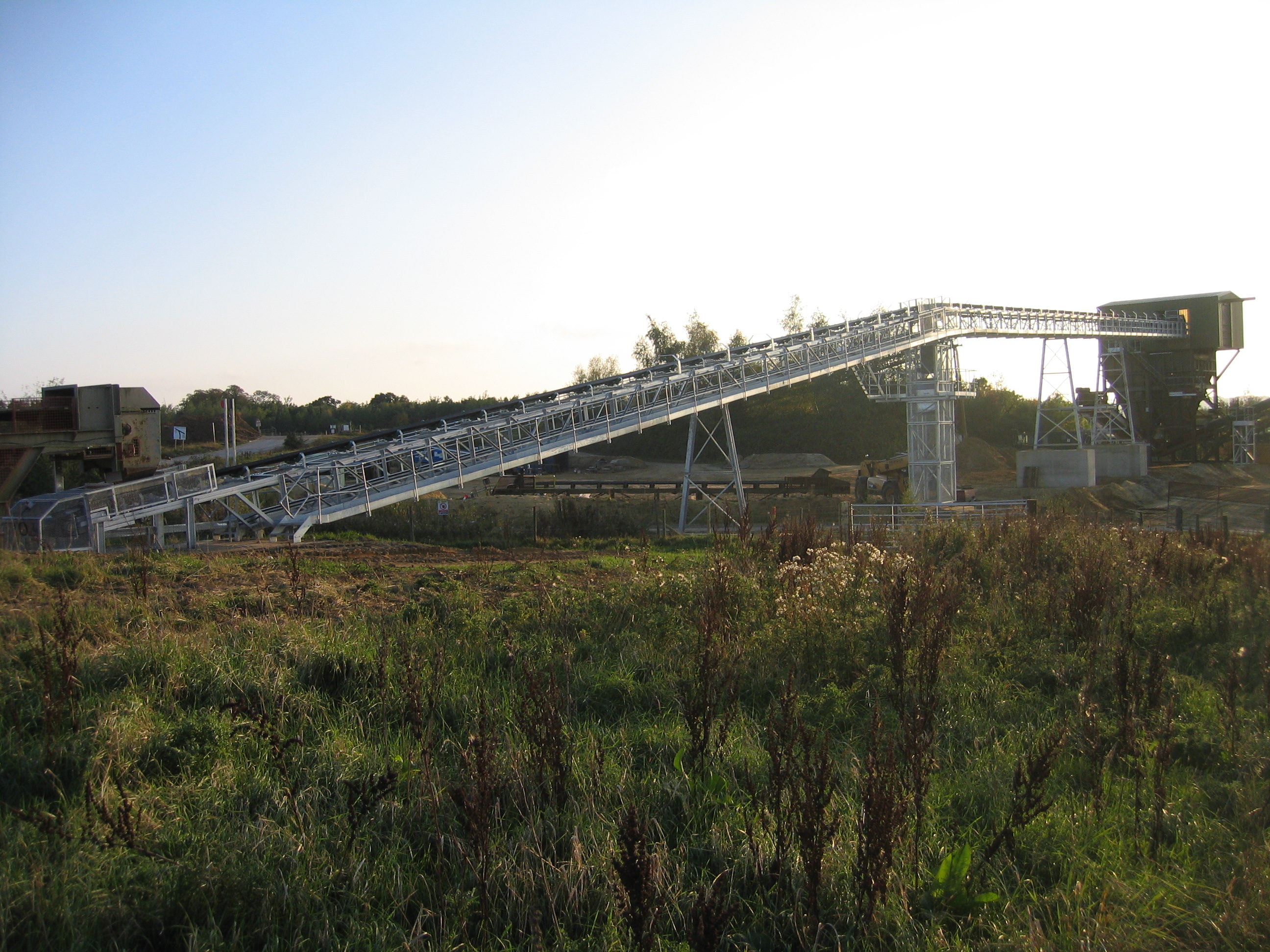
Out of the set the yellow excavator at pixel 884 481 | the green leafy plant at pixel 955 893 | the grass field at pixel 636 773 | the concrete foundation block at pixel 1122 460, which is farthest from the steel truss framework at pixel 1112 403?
the green leafy plant at pixel 955 893

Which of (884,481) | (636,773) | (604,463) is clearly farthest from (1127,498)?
(604,463)

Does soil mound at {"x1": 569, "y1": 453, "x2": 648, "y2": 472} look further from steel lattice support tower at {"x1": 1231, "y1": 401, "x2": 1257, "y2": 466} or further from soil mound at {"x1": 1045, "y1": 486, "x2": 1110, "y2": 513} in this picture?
steel lattice support tower at {"x1": 1231, "y1": 401, "x2": 1257, "y2": 466}

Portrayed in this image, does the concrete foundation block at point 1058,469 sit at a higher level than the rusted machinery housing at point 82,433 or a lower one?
lower

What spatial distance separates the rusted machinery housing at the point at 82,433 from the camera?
52.6 ft

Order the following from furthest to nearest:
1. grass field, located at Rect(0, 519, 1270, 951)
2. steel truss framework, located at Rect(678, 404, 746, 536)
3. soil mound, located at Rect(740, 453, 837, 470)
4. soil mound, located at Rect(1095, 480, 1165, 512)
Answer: soil mound, located at Rect(740, 453, 837, 470)
soil mound, located at Rect(1095, 480, 1165, 512)
steel truss framework, located at Rect(678, 404, 746, 536)
grass field, located at Rect(0, 519, 1270, 951)

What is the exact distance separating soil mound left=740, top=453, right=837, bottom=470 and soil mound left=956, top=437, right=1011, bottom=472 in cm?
830

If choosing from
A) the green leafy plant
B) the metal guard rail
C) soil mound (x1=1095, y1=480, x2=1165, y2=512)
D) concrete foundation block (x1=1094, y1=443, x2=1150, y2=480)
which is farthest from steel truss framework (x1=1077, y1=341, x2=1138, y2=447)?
the green leafy plant

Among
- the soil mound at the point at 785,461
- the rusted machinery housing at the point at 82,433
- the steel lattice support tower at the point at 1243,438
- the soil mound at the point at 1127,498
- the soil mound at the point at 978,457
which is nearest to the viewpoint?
the rusted machinery housing at the point at 82,433

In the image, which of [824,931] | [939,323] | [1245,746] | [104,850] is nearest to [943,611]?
[1245,746]

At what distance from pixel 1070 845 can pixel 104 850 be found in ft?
16.5

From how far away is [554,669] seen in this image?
22.5 ft

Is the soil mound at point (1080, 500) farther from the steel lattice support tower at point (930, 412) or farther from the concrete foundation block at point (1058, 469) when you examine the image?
the steel lattice support tower at point (930, 412)

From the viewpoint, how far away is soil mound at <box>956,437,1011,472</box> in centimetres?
5072

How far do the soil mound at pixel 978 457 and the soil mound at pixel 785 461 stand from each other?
8299 mm
